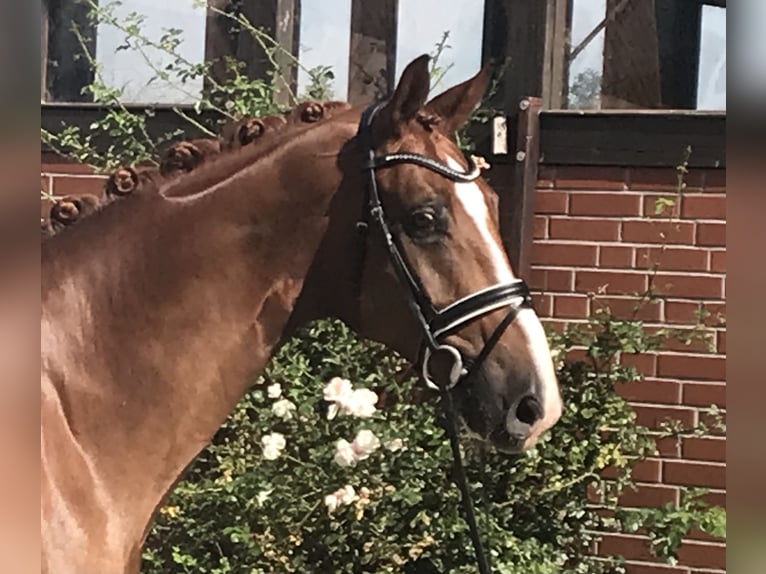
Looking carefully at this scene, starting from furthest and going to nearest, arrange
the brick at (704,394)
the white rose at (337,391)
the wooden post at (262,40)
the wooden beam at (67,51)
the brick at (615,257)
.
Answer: the wooden beam at (67,51) → the wooden post at (262,40) → the brick at (615,257) → the brick at (704,394) → the white rose at (337,391)

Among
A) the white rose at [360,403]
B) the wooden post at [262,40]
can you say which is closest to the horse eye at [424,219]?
the white rose at [360,403]

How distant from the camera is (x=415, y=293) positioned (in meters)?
1.56

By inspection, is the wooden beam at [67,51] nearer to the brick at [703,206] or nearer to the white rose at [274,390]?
the white rose at [274,390]

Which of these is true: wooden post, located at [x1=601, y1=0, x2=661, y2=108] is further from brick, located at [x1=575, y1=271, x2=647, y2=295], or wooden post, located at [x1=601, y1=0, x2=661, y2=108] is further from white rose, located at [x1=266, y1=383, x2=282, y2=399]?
white rose, located at [x1=266, y1=383, x2=282, y2=399]

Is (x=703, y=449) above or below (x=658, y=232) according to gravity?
below

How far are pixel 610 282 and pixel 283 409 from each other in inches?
37.4

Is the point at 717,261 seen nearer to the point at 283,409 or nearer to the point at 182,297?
the point at 283,409

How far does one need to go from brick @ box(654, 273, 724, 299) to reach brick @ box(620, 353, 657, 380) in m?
0.18

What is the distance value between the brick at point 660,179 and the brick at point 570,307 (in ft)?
1.11

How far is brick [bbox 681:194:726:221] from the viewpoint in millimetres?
2482

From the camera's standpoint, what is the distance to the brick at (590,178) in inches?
102

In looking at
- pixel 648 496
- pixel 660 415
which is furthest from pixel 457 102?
pixel 648 496

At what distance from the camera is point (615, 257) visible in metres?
2.58
